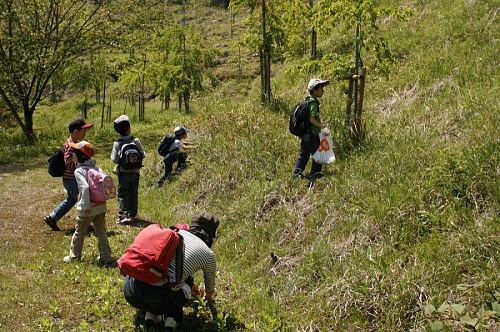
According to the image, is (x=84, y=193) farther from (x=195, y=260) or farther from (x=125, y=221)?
(x=195, y=260)

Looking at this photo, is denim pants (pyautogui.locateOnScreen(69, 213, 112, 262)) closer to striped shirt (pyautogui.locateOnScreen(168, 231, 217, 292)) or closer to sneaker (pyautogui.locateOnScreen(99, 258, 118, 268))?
sneaker (pyautogui.locateOnScreen(99, 258, 118, 268))

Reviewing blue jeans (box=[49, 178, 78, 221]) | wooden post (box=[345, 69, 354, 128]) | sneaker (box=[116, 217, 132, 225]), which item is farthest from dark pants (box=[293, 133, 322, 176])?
blue jeans (box=[49, 178, 78, 221])

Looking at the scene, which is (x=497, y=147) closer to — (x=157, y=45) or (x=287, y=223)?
(x=287, y=223)

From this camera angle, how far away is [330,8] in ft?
28.2


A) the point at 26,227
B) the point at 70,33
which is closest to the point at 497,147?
the point at 26,227

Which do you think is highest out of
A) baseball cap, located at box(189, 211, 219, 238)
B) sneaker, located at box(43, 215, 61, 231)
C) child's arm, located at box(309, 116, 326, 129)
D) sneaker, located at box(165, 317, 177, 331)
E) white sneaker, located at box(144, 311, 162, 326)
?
child's arm, located at box(309, 116, 326, 129)

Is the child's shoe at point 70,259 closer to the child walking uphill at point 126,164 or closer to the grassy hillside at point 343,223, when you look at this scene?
the grassy hillside at point 343,223

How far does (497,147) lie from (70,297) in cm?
572

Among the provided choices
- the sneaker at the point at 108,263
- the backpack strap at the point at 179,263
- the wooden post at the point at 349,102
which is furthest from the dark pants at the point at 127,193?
the backpack strap at the point at 179,263

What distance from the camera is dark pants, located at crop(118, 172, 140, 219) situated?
9.08m

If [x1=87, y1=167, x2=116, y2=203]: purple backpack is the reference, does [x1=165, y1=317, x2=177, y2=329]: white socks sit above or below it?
below

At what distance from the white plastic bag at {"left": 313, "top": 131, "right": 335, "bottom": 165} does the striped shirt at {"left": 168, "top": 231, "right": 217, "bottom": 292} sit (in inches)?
127

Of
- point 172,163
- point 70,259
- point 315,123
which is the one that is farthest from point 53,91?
point 315,123

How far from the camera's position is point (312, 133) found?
802 cm
